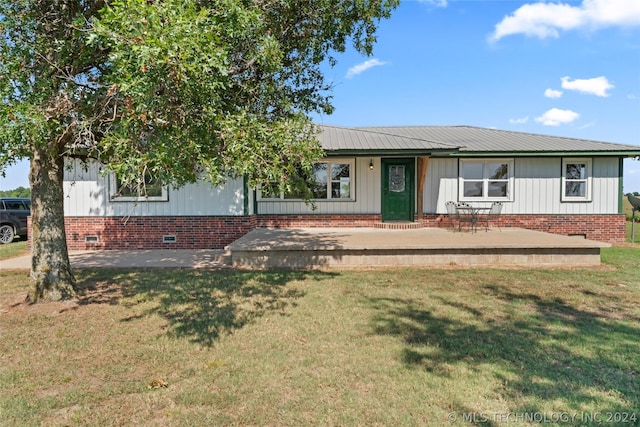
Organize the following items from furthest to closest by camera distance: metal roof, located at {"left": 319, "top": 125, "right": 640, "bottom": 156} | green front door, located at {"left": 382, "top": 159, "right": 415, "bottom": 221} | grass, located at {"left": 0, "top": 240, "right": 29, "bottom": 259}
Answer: green front door, located at {"left": 382, "top": 159, "right": 415, "bottom": 221}
metal roof, located at {"left": 319, "top": 125, "right": 640, "bottom": 156}
grass, located at {"left": 0, "top": 240, "right": 29, "bottom": 259}

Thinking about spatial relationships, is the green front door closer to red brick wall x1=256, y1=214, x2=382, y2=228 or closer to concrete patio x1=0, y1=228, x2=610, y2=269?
red brick wall x1=256, y1=214, x2=382, y2=228

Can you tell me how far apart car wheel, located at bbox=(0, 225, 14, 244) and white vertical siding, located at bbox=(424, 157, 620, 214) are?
14651 millimetres

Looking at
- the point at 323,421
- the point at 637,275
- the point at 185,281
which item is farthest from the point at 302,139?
the point at 637,275

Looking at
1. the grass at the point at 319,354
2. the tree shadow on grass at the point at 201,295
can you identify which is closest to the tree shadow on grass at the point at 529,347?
the grass at the point at 319,354

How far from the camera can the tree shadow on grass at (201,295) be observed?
179 inches

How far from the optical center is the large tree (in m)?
2.99

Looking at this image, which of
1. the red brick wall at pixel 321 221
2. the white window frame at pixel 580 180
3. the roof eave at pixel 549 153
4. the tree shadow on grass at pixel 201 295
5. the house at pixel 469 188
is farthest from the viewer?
the white window frame at pixel 580 180

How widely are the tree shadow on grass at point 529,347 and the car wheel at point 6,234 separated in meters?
14.0

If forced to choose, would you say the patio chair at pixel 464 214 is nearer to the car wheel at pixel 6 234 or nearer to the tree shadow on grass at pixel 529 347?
the tree shadow on grass at pixel 529 347

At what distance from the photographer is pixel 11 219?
1297 centimetres

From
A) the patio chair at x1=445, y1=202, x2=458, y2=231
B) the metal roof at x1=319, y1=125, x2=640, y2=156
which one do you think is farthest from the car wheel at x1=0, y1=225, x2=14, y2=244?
the patio chair at x1=445, y1=202, x2=458, y2=231

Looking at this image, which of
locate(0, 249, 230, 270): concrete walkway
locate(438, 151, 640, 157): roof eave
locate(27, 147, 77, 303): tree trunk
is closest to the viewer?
locate(27, 147, 77, 303): tree trunk

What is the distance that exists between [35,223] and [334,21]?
18.2 ft

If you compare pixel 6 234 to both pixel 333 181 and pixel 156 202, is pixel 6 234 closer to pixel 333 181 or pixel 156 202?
pixel 156 202
